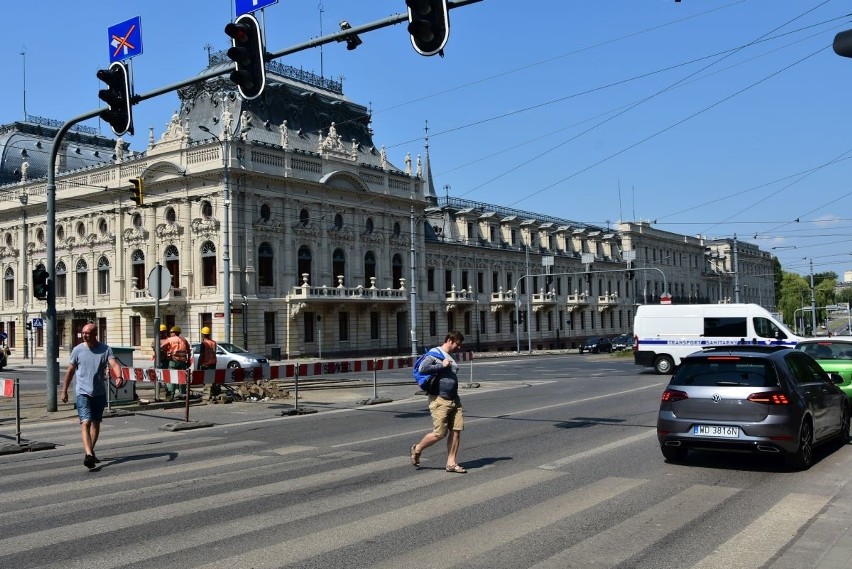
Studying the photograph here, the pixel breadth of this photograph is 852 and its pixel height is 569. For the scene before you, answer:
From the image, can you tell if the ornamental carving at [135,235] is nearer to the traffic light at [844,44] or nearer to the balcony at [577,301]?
the balcony at [577,301]

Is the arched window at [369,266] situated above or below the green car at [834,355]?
above

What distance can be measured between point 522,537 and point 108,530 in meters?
3.62

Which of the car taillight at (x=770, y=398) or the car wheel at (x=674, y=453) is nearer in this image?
the car taillight at (x=770, y=398)

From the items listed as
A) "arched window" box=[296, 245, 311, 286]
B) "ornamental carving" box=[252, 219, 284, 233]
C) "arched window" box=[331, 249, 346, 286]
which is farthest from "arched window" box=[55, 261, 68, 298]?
"arched window" box=[331, 249, 346, 286]

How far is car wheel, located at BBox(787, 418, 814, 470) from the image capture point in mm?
9480

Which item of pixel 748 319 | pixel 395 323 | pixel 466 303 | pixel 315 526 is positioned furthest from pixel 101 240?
pixel 315 526

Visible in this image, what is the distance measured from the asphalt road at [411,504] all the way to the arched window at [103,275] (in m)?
46.7

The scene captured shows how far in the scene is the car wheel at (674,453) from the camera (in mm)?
9953

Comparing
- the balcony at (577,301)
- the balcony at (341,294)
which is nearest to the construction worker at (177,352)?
the balcony at (341,294)

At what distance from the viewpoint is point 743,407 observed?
9430 mm

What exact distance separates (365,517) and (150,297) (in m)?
49.3

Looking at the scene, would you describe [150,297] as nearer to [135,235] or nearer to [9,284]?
[135,235]

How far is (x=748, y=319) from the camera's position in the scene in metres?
30.0

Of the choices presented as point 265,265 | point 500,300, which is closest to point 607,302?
point 500,300
